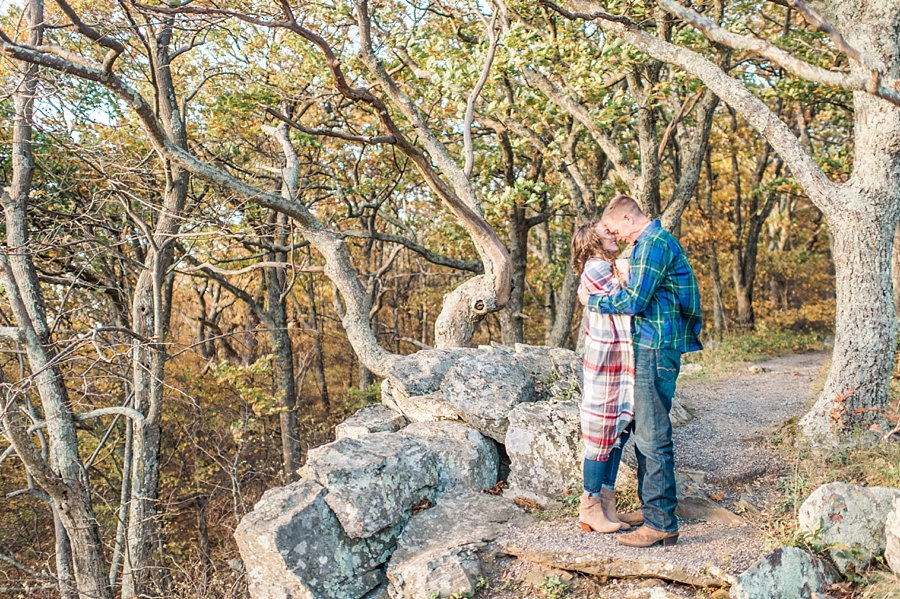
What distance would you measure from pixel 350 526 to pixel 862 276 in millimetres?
5028

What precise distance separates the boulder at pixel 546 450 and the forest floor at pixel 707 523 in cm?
27

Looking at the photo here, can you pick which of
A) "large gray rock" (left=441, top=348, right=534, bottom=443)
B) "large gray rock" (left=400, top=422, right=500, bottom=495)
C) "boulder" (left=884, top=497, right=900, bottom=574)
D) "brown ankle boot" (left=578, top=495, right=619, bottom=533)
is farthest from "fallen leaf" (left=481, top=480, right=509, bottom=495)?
"boulder" (left=884, top=497, right=900, bottom=574)

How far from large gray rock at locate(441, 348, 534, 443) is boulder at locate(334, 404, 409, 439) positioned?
577 mm

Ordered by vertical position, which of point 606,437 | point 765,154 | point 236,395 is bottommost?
point 236,395

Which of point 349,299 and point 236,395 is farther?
point 236,395

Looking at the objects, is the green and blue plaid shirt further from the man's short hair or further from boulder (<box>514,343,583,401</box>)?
boulder (<box>514,343,583,401</box>)

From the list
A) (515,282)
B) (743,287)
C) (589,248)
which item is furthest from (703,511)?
(743,287)

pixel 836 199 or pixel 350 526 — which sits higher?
pixel 836 199

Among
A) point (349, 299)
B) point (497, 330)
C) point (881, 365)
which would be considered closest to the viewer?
point (881, 365)

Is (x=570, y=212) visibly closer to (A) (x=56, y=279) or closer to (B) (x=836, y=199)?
(B) (x=836, y=199)

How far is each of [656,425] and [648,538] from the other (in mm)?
736

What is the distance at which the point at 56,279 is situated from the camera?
999 centimetres

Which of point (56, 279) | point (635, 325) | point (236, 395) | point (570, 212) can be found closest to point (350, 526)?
point (635, 325)

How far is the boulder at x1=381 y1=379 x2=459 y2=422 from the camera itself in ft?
20.8
